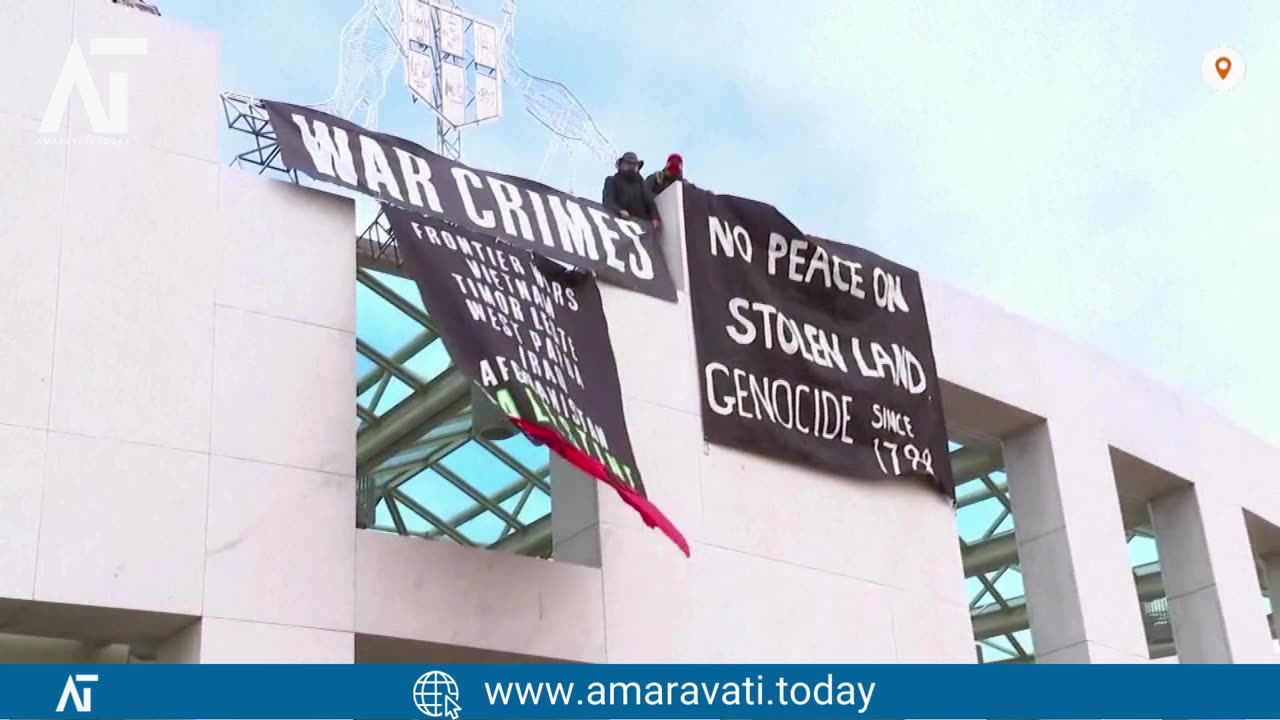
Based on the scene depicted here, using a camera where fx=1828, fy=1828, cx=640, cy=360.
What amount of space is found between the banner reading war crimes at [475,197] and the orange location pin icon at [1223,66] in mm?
8651

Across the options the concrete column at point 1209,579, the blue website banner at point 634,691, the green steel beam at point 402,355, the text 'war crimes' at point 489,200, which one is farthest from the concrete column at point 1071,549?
the green steel beam at point 402,355

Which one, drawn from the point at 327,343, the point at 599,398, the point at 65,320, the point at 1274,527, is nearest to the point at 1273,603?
the point at 1274,527

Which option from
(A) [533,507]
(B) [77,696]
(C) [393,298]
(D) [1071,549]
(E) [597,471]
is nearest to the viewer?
(B) [77,696]

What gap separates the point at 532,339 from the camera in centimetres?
1402

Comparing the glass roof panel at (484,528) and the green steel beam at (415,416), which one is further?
the glass roof panel at (484,528)

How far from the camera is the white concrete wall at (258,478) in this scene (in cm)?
1220

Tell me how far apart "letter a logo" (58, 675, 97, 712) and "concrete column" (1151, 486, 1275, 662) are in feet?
42.5

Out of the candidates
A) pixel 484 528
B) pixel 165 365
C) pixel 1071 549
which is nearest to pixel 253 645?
pixel 165 365

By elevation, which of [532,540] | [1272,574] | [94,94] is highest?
[532,540]

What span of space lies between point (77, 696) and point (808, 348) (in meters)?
7.82

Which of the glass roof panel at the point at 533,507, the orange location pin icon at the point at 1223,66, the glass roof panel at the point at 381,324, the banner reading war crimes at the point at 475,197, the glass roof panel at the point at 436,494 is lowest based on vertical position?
the banner reading war crimes at the point at 475,197

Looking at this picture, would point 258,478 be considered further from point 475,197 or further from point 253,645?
point 475,197

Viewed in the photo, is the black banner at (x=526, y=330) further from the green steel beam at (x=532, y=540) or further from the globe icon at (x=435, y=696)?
the green steel beam at (x=532, y=540)

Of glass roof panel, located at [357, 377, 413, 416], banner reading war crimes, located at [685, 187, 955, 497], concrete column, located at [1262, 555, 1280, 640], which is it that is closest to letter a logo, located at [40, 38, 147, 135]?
banner reading war crimes, located at [685, 187, 955, 497]
